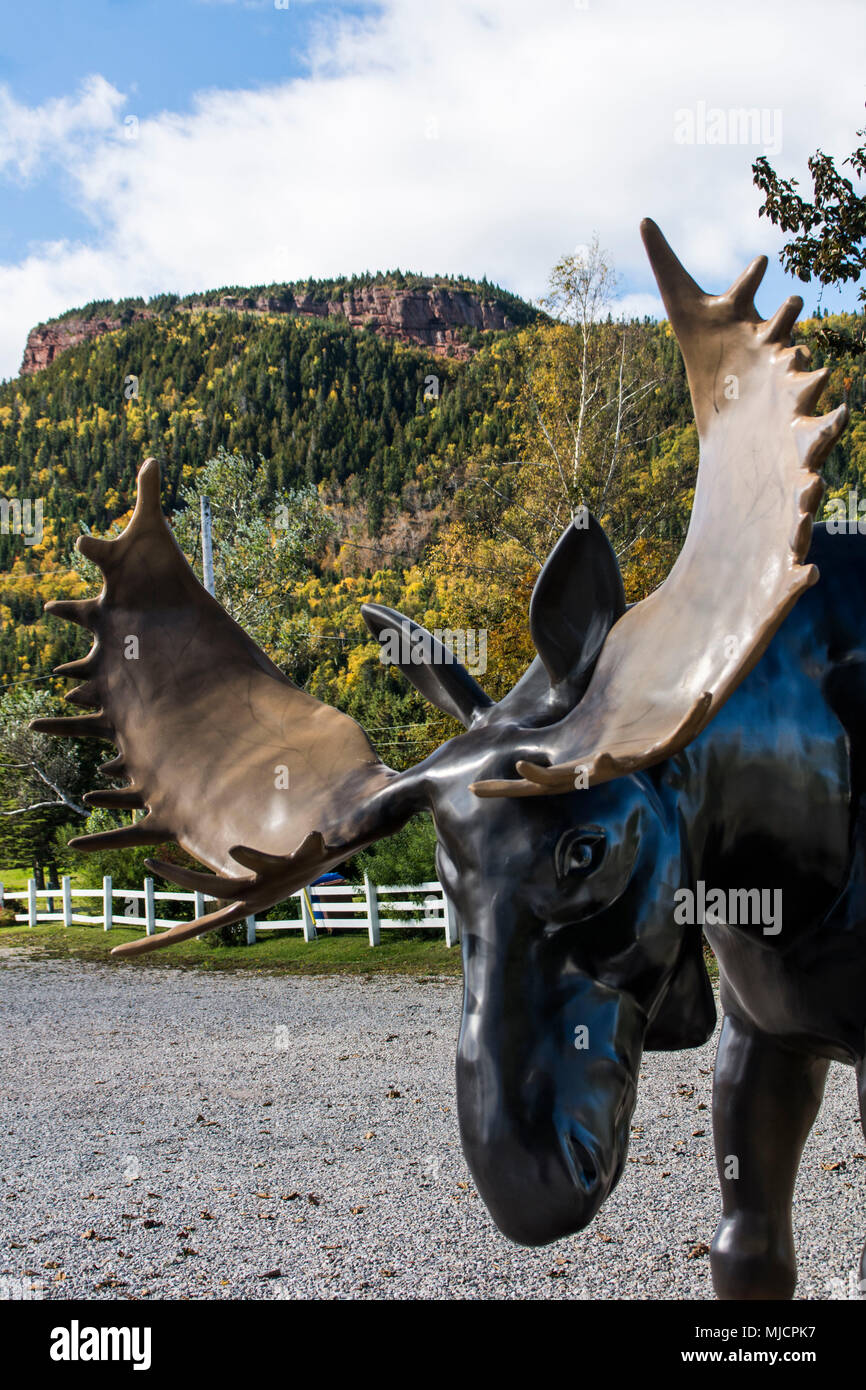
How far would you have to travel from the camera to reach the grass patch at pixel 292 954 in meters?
12.2

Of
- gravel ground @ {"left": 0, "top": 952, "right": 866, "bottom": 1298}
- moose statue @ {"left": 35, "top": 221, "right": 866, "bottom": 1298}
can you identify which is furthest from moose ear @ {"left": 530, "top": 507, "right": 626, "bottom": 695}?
gravel ground @ {"left": 0, "top": 952, "right": 866, "bottom": 1298}

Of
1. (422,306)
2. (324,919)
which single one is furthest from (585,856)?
(422,306)

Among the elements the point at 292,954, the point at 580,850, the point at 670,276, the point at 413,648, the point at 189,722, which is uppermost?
the point at 670,276

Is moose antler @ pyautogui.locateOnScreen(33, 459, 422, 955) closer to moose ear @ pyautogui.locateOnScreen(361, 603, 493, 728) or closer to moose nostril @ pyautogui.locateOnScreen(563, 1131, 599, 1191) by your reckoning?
moose ear @ pyautogui.locateOnScreen(361, 603, 493, 728)

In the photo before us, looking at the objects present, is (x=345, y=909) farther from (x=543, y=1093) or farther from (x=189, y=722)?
(x=543, y=1093)

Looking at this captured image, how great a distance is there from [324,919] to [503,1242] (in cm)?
1005

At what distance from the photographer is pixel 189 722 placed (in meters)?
2.25

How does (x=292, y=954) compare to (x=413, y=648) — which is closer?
(x=413, y=648)

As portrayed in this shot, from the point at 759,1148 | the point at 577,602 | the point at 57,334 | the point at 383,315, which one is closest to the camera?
the point at 577,602

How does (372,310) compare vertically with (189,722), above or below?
above

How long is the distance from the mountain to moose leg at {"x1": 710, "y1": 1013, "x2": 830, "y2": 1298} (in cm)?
12434

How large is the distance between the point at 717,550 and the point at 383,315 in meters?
131
